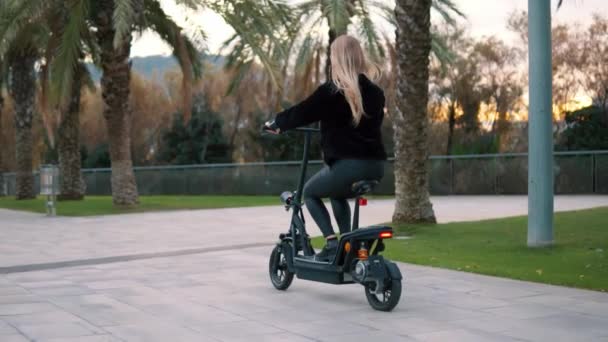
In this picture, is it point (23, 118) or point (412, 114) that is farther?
point (23, 118)

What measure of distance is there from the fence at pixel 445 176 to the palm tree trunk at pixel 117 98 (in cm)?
1054

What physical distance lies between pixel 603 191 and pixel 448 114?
16.8 meters

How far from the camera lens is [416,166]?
42.5ft

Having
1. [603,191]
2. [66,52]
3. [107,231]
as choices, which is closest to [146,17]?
[66,52]

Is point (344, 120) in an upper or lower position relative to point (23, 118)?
lower

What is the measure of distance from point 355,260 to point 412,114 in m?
6.89

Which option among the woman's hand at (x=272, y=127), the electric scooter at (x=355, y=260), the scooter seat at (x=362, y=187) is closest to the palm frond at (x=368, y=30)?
the electric scooter at (x=355, y=260)

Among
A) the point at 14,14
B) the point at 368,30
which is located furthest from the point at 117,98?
the point at 368,30

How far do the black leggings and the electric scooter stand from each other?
5.1 inches

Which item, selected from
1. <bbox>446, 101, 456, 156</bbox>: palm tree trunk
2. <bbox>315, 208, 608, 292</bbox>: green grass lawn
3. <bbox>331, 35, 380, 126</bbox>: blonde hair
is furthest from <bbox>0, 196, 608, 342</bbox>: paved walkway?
<bbox>446, 101, 456, 156</bbox>: palm tree trunk

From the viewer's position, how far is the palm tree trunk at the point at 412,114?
1295 centimetres

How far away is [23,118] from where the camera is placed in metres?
29.2

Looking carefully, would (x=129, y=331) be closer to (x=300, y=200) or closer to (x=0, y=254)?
(x=300, y=200)

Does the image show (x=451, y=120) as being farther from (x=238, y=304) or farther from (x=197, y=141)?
(x=238, y=304)
